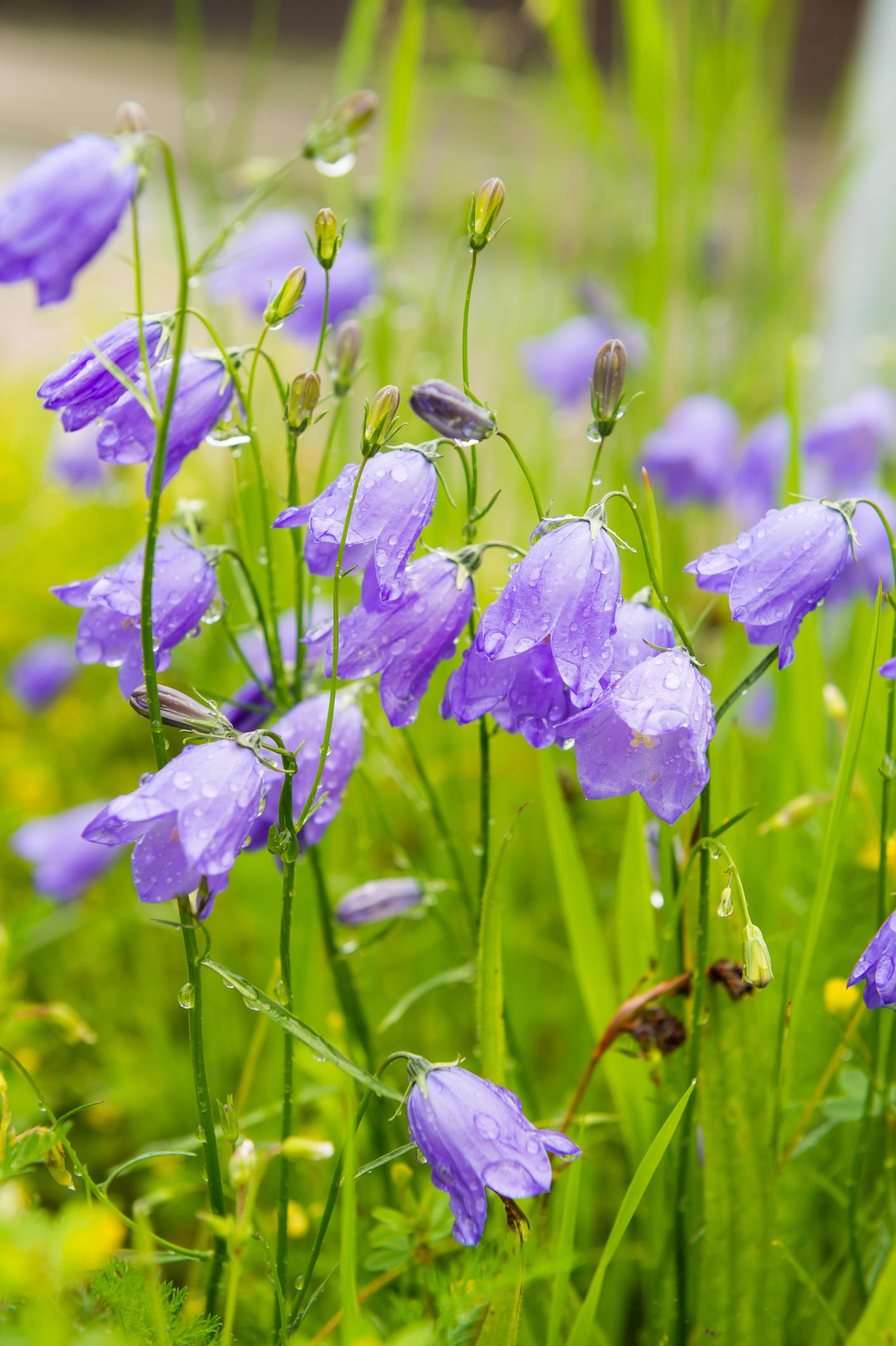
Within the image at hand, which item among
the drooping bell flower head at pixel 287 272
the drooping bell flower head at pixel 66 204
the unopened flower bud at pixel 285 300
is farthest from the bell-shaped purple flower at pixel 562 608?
the drooping bell flower head at pixel 287 272

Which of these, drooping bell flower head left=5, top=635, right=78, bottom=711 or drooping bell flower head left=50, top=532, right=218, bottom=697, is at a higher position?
drooping bell flower head left=50, top=532, right=218, bottom=697

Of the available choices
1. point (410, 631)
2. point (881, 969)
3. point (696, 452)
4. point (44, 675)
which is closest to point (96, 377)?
point (410, 631)

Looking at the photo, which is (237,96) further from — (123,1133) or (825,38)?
(123,1133)

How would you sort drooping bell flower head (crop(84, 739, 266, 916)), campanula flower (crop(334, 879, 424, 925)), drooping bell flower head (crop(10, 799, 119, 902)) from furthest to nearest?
drooping bell flower head (crop(10, 799, 119, 902)) < campanula flower (crop(334, 879, 424, 925)) < drooping bell flower head (crop(84, 739, 266, 916))

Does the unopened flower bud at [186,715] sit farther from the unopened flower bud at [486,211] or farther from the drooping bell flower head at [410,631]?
the unopened flower bud at [486,211]

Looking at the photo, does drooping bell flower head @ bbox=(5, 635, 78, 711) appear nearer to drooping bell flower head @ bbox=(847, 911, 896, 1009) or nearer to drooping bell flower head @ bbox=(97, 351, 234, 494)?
drooping bell flower head @ bbox=(97, 351, 234, 494)

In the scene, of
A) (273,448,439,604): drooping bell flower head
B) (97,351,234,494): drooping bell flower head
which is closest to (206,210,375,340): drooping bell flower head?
(97,351,234,494): drooping bell flower head

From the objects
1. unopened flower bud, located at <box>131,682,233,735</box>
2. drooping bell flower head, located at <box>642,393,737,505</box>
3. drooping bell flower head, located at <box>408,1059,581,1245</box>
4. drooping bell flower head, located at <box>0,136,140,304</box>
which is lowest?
drooping bell flower head, located at <box>408,1059,581,1245</box>
